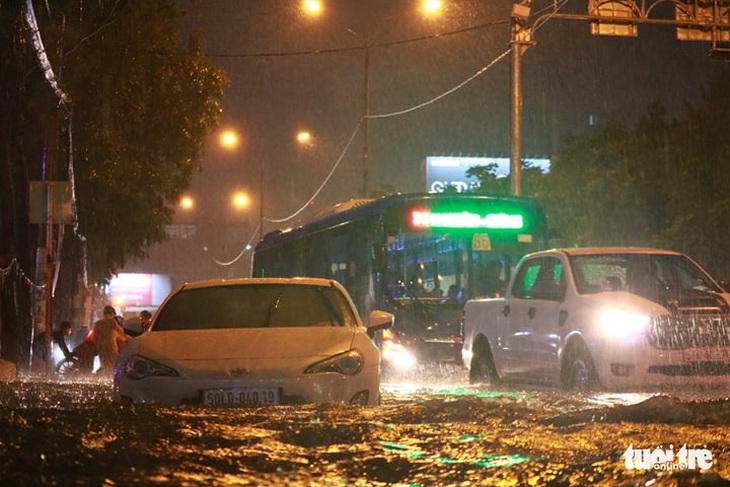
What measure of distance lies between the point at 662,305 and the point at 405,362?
24.1 feet

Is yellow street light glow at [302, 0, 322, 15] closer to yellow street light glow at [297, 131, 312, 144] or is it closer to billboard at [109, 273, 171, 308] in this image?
yellow street light glow at [297, 131, 312, 144]

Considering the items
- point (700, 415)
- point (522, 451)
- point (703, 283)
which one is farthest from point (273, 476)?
point (703, 283)

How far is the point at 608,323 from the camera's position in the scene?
11508mm

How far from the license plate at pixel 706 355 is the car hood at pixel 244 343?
13.6ft

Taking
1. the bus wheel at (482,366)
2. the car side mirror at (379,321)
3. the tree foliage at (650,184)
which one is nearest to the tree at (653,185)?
the tree foliage at (650,184)

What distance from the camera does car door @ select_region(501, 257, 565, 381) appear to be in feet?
41.0

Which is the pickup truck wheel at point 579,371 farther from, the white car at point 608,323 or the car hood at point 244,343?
the car hood at point 244,343

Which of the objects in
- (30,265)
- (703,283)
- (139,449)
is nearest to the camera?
(139,449)

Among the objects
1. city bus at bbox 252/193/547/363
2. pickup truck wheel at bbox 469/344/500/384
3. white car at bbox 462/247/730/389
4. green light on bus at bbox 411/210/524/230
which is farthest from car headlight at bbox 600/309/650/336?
green light on bus at bbox 411/210/524/230

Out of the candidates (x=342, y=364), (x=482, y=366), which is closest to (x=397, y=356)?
(x=482, y=366)

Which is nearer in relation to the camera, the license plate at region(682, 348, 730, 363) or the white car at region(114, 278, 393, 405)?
the white car at region(114, 278, 393, 405)

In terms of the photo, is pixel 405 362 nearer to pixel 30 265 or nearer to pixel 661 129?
pixel 30 265

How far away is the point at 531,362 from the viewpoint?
12.9 meters

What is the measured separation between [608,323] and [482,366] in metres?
3.29
